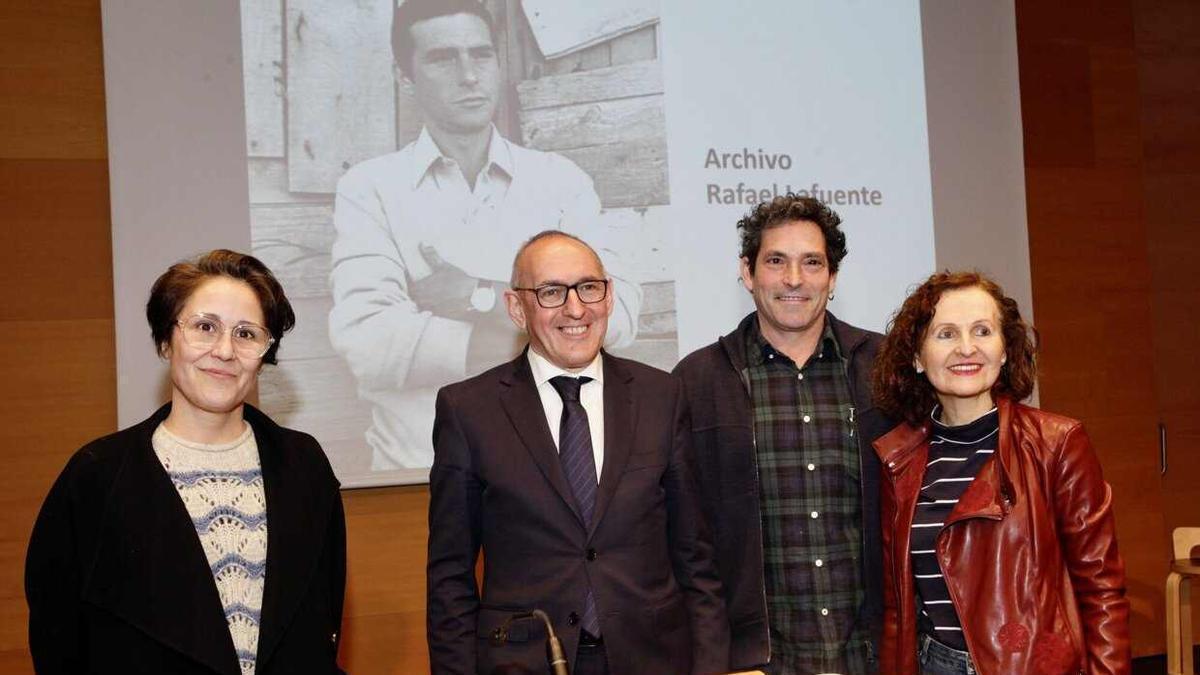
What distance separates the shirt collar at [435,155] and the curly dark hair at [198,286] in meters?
1.60

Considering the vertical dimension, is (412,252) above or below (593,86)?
below

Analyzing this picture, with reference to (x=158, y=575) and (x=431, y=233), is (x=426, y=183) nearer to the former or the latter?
(x=431, y=233)

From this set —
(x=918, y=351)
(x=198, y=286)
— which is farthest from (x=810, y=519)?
(x=198, y=286)

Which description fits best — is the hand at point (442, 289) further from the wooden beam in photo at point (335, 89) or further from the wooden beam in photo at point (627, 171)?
the wooden beam in photo at point (627, 171)

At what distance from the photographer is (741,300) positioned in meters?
4.02

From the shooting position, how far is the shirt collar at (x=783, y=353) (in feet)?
8.87

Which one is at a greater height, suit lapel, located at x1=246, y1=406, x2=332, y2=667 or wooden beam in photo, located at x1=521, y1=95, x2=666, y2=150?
wooden beam in photo, located at x1=521, y1=95, x2=666, y2=150

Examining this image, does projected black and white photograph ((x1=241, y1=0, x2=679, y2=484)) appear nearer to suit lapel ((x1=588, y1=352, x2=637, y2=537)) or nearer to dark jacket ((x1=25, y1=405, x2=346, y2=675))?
suit lapel ((x1=588, y1=352, x2=637, y2=537))

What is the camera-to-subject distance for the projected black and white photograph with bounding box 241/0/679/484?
3.60 m

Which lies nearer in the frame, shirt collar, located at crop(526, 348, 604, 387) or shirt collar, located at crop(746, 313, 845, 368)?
shirt collar, located at crop(526, 348, 604, 387)

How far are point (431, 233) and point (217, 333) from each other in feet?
5.56

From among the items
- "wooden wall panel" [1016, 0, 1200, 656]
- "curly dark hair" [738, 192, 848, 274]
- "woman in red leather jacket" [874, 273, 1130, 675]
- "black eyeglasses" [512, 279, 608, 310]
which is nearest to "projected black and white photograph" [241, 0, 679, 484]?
"curly dark hair" [738, 192, 848, 274]

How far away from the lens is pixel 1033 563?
2.17 meters

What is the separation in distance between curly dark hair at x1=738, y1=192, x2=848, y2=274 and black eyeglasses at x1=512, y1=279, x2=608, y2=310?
57 centimetres
